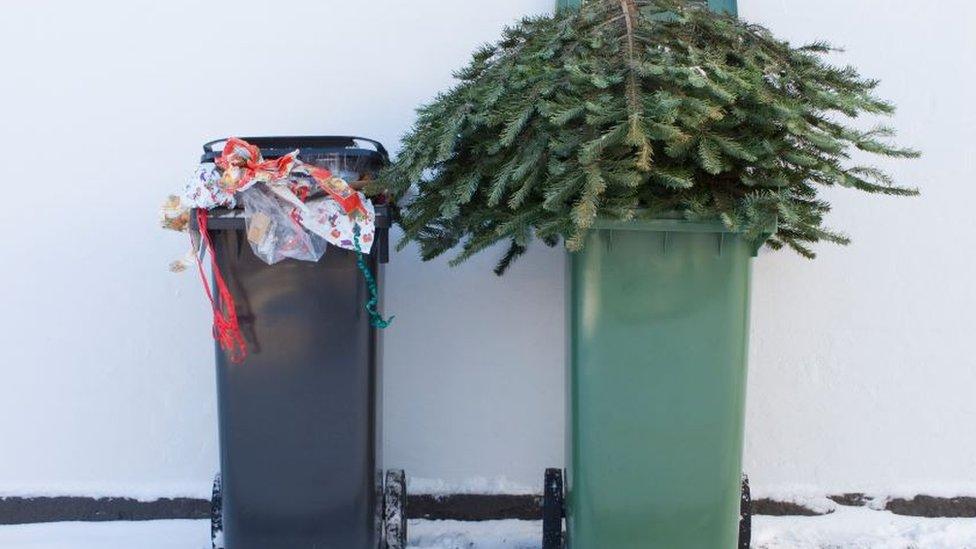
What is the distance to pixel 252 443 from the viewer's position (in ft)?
8.92

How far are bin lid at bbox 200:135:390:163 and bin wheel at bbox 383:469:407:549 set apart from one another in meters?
1.07

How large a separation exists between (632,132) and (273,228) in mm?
1075

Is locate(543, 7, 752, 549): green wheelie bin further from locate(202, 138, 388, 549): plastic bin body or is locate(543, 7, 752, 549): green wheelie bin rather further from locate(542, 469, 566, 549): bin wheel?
locate(202, 138, 388, 549): plastic bin body

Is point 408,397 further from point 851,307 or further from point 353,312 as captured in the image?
point 851,307

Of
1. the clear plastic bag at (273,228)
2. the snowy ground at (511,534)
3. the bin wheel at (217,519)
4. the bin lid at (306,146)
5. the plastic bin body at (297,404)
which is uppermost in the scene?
the bin lid at (306,146)

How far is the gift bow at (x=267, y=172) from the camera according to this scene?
254 cm

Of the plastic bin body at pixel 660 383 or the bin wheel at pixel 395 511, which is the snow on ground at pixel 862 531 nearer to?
the plastic bin body at pixel 660 383

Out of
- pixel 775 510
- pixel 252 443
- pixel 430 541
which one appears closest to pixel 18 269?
pixel 252 443

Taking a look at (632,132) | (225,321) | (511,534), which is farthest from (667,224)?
(511,534)

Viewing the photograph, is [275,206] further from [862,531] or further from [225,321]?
[862,531]

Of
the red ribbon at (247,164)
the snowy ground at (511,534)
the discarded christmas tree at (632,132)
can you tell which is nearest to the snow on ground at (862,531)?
the snowy ground at (511,534)

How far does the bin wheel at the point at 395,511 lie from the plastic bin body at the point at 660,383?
63cm

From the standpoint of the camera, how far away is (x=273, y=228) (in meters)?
2.59

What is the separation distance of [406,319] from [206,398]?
0.80 m
